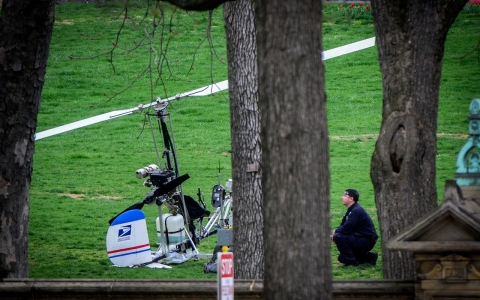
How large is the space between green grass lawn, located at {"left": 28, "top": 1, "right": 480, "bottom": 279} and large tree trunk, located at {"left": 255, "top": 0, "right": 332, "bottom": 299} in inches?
291

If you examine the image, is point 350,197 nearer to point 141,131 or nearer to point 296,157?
point 141,131

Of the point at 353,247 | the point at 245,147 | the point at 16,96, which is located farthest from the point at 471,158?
the point at 353,247

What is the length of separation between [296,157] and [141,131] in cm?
753

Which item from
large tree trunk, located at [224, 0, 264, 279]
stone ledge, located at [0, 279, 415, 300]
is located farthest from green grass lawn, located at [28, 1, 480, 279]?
stone ledge, located at [0, 279, 415, 300]

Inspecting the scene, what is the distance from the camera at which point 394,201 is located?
7.57 m

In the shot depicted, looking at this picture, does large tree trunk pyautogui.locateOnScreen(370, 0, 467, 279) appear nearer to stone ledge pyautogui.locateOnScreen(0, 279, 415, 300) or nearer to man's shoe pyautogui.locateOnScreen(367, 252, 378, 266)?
stone ledge pyautogui.locateOnScreen(0, 279, 415, 300)

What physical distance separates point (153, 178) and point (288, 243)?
848cm

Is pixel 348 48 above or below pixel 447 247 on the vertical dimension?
above

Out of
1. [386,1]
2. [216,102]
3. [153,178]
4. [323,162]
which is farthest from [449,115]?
[323,162]

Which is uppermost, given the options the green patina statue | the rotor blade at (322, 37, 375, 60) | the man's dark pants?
the rotor blade at (322, 37, 375, 60)

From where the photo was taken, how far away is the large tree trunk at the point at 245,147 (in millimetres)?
10766

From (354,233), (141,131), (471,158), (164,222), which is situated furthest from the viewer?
(164,222)

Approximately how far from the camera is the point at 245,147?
425 inches

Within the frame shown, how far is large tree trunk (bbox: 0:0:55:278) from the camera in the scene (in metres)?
8.68
